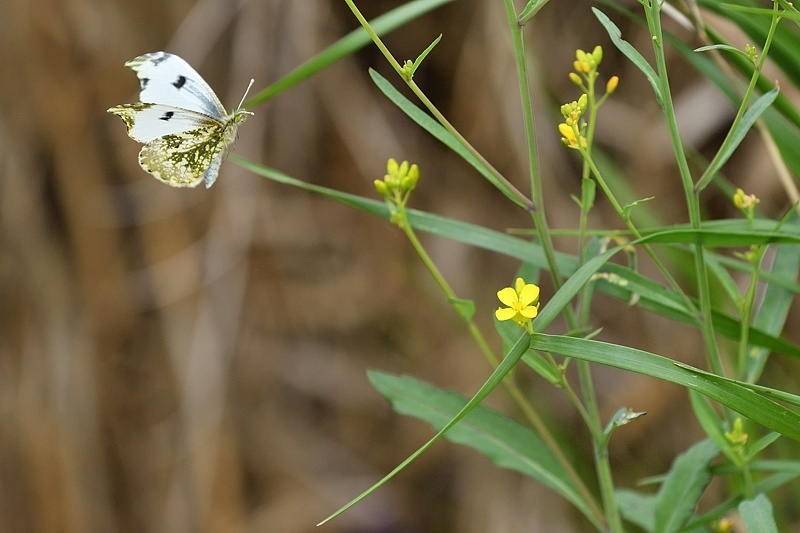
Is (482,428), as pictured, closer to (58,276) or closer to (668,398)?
(668,398)

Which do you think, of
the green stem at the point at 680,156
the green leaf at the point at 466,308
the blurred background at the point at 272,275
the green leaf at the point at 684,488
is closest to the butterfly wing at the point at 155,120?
the green leaf at the point at 466,308

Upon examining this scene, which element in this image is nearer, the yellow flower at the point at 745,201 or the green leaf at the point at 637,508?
the yellow flower at the point at 745,201

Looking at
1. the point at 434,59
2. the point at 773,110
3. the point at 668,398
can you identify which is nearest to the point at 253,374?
the point at 434,59

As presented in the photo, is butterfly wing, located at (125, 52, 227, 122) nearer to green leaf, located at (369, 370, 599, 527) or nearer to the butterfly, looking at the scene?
the butterfly

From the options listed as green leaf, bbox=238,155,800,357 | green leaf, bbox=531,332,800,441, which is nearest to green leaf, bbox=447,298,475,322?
green leaf, bbox=238,155,800,357

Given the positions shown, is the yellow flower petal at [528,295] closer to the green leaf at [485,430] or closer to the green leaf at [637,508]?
the green leaf at [485,430]

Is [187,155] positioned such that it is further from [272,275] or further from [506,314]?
[272,275]

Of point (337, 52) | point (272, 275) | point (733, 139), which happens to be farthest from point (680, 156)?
point (272, 275)
